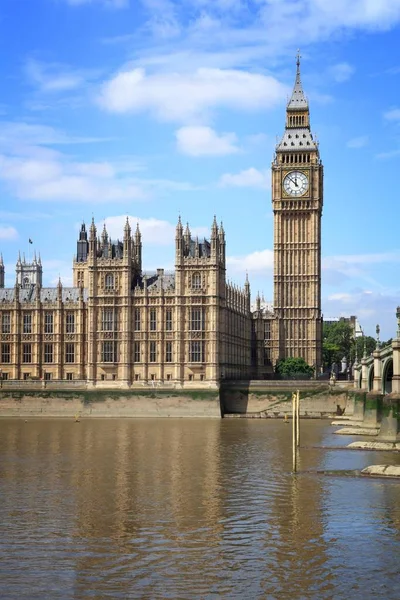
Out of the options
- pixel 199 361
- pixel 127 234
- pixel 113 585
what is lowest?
pixel 113 585

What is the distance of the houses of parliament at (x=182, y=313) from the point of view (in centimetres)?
12456

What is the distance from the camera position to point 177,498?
158 ft

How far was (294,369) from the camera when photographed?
→ 14412 centimetres

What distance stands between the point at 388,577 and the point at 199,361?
92209 millimetres

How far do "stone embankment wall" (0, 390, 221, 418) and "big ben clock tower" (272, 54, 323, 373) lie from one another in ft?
116

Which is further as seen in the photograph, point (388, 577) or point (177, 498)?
point (177, 498)

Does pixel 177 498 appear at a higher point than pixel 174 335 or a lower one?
lower

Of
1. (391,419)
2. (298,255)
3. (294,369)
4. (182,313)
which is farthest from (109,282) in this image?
(391,419)

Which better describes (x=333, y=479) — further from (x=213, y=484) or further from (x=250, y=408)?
(x=250, y=408)

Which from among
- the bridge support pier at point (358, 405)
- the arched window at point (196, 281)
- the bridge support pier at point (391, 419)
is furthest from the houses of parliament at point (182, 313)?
the bridge support pier at point (391, 419)

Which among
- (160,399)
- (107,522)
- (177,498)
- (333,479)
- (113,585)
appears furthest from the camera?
(160,399)

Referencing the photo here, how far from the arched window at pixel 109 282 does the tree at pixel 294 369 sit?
32.3m

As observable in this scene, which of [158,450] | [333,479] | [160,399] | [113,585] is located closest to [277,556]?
[113,585]

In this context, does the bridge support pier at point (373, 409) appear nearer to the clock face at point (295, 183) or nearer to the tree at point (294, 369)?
the tree at point (294, 369)
